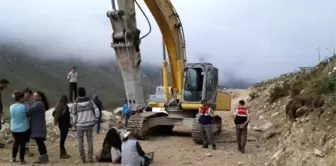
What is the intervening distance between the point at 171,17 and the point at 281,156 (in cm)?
805

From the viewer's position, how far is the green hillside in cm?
13000

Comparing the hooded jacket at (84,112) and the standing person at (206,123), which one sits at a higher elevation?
the hooded jacket at (84,112)

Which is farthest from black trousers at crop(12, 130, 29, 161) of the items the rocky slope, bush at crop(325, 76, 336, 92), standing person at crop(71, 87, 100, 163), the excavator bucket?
the excavator bucket

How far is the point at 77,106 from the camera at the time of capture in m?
11.9

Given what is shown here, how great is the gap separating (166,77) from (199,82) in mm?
1505

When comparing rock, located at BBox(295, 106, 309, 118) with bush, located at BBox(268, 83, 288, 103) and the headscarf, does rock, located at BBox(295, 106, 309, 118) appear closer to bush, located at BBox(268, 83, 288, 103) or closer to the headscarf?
the headscarf

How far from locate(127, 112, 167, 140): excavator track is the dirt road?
0.26m

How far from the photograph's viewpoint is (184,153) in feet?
45.6

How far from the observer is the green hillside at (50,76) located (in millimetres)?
130000

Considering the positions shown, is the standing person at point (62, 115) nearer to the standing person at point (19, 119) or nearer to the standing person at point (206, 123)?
the standing person at point (19, 119)

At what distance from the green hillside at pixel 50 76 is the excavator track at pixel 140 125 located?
102103mm

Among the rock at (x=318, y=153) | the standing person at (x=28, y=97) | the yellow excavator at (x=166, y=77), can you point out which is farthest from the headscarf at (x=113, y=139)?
the rock at (x=318, y=153)

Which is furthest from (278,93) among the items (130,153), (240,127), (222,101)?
(130,153)

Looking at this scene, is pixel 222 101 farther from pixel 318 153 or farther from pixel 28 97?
pixel 318 153
